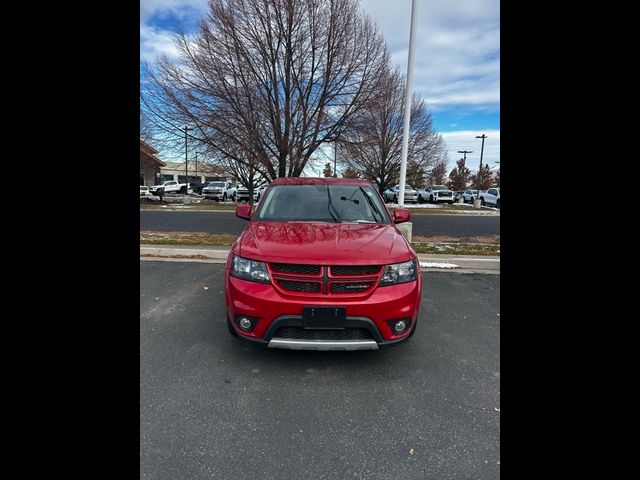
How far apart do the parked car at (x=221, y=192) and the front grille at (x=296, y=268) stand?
30282mm

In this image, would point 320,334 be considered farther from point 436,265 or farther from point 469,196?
point 469,196

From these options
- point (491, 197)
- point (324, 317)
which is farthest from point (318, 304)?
point (491, 197)

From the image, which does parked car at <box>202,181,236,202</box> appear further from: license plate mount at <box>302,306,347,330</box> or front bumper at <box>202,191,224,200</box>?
license plate mount at <box>302,306,347,330</box>

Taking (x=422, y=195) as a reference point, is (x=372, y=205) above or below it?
below

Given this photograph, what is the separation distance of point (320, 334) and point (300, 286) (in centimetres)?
41

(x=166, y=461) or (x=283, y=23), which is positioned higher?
(x=283, y=23)

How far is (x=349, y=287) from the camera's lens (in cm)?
260

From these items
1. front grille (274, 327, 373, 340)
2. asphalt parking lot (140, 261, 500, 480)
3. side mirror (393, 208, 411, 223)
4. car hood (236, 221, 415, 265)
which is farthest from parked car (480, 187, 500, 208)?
front grille (274, 327, 373, 340)

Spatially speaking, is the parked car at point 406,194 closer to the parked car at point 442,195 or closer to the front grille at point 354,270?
the parked car at point 442,195
